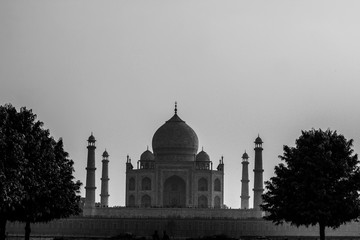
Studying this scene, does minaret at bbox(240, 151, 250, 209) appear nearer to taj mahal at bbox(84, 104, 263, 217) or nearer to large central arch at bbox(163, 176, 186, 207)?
taj mahal at bbox(84, 104, 263, 217)

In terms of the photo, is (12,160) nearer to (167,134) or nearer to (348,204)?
(348,204)

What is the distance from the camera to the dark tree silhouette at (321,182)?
1978 inches

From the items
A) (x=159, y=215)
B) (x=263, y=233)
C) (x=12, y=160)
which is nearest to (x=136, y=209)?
(x=159, y=215)

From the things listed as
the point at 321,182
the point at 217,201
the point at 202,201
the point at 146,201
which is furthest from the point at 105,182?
the point at 321,182

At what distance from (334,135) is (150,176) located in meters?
45.8

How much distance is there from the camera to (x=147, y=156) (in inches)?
3880

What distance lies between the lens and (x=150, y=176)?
95.9m

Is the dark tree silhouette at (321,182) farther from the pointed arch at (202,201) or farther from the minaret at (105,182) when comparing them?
the minaret at (105,182)

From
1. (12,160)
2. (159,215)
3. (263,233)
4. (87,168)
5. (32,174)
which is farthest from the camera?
(87,168)

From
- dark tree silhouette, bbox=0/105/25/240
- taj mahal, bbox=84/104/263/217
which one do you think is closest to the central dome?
taj mahal, bbox=84/104/263/217

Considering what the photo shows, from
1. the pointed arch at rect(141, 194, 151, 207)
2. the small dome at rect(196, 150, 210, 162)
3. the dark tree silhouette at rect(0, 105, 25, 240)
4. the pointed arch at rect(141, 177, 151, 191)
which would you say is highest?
the small dome at rect(196, 150, 210, 162)

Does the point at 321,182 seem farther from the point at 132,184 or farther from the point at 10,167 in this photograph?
the point at 132,184

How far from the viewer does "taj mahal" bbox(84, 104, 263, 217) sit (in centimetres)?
9531

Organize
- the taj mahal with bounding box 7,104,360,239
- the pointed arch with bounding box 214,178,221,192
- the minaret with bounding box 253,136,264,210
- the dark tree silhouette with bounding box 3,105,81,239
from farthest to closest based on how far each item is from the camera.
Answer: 1. the pointed arch with bounding box 214,178,221,192
2. the minaret with bounding box 253,136,264,210
3. the taj mahal with bounding box 7,104,360,239
4. the dark tree silhouette with bounding box 3,105,81,239
